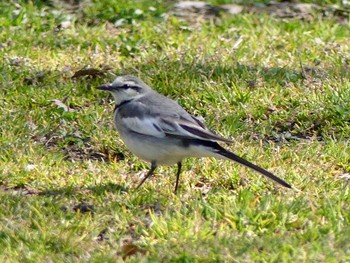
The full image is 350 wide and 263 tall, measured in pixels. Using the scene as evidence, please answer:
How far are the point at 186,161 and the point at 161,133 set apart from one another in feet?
2.24

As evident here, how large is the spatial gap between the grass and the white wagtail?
0.27 meters

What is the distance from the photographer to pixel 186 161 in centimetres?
736

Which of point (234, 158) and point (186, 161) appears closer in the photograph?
point (234, 158)

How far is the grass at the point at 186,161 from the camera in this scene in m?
5.86

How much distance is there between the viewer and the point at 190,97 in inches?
333

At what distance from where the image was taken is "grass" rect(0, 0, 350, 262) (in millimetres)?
5859

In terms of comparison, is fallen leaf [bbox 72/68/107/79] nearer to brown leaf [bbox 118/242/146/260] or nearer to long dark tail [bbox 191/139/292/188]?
long dark tail [bbox 191/139/292/188]

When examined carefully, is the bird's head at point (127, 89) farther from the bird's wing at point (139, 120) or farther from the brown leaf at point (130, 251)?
the brown leaf at point (130, 251)

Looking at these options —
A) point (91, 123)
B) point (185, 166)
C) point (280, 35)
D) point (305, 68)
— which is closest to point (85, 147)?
point (91, 123)

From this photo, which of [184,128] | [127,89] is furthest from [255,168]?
[127,89]

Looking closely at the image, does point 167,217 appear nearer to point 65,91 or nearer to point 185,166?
point 185,166

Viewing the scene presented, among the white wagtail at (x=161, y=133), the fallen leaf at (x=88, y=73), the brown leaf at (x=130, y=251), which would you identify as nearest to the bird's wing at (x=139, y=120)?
the white wagtail at (x=161, y=133)

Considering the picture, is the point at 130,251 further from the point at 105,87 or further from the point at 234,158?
the point at 105,87

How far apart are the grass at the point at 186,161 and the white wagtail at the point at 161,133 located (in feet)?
0.89
